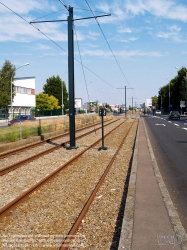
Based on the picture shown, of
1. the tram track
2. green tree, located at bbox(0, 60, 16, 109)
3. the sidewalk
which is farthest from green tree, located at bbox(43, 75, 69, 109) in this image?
the sidewalk

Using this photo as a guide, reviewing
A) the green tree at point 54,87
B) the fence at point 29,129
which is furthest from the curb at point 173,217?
the green tree at point 54,87

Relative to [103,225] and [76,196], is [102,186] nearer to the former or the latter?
[76,196]

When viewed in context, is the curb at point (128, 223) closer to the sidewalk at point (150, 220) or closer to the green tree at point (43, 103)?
the sidewalk at point (150, 220)

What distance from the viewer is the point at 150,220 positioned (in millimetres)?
5594

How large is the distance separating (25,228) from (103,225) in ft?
4.28

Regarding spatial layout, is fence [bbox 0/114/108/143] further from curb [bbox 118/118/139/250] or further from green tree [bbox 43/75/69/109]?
green tree [bbox 43/75/69/109]

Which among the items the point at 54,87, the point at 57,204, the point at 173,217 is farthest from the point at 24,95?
the point at 173,217

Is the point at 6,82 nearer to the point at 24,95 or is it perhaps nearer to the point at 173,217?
the point at 24,95

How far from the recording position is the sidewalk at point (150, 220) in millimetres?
4629

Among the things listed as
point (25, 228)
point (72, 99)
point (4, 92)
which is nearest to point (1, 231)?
point (25, 228)

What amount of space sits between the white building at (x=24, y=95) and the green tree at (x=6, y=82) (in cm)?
1703

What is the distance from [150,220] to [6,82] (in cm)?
5120

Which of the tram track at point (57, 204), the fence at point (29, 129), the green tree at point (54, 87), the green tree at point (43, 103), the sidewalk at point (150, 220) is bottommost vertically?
the tram track at point (57, 204)

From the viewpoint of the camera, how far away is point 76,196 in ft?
25.5
